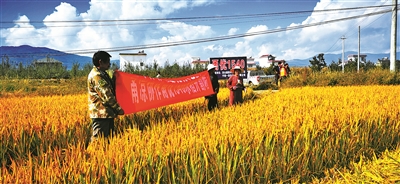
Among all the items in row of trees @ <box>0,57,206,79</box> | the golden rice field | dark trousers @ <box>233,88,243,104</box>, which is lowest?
the golden rice field

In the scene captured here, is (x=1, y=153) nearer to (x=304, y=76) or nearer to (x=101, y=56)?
(x=101, y=56)

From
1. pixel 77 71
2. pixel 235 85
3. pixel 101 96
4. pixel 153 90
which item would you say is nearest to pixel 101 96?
pixel 101 96

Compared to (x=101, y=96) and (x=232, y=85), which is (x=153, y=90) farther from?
(x=232, y=85)

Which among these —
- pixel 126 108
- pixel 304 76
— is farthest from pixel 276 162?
pixel 304 76

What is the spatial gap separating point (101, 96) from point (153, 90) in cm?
184

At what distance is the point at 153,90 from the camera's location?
5766 millimetres

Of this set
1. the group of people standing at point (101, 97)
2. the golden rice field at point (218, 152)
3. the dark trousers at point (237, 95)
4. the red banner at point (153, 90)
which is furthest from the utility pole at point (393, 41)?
the group of people standing at point (101, 97)

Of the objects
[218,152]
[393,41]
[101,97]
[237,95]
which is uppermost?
[393,41]

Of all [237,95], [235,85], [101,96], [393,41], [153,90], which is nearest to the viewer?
[101,96]

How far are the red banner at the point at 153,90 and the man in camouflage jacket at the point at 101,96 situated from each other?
647 millimetres

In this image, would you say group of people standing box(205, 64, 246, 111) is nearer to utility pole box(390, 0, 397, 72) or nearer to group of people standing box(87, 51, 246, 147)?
group of people standing box(87, 51, 246, 147)

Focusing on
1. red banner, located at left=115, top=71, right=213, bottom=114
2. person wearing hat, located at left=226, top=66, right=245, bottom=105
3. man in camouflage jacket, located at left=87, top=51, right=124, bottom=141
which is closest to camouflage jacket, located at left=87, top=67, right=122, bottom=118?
man in camouflage jacket, located at left=87, top=51, right=124, bottom=141

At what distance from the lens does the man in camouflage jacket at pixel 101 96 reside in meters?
3.93

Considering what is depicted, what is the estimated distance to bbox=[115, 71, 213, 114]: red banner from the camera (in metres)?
4.87
